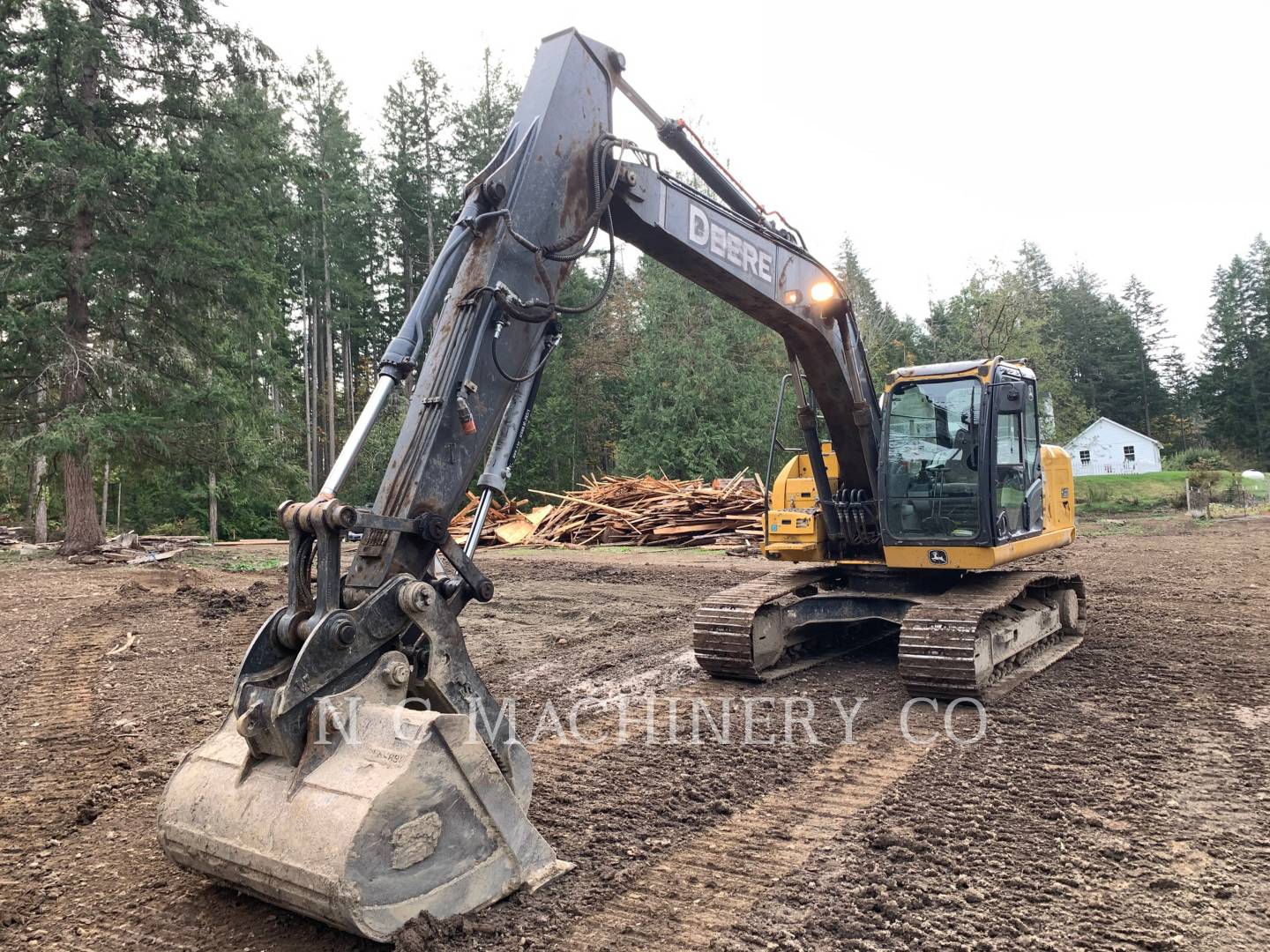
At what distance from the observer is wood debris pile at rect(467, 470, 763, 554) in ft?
61.3

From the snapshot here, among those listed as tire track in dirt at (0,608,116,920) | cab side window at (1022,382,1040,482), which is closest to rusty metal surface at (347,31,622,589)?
tire track in dirt at (0,608,116,920)

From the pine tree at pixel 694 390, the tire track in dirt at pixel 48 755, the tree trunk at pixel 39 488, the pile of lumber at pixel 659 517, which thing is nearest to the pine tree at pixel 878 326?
the pine tree at pixel 694 390

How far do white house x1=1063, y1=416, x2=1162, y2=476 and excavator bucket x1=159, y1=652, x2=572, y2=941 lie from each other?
2201 inches

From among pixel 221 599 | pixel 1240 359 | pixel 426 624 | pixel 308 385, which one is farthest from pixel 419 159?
pixel 1240 359

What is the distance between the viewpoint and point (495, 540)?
21.0m

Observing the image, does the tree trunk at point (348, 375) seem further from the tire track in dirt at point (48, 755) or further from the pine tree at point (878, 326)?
the tire track in dirt at point (48, 755)

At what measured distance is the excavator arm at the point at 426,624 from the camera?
2861mm

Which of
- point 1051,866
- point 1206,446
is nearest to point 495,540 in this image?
point 1051,866

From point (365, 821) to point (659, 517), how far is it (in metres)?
16.8

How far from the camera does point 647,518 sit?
768 inches

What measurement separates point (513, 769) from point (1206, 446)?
219 feet

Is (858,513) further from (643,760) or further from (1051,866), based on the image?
(1051,866)

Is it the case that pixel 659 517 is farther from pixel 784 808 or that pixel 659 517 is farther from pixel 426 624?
pixel 426 624

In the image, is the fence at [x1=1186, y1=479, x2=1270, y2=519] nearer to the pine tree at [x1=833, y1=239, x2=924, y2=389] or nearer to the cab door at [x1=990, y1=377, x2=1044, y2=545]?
the pine tree at [x1=833, y1=239, x2=924, y2=389]
